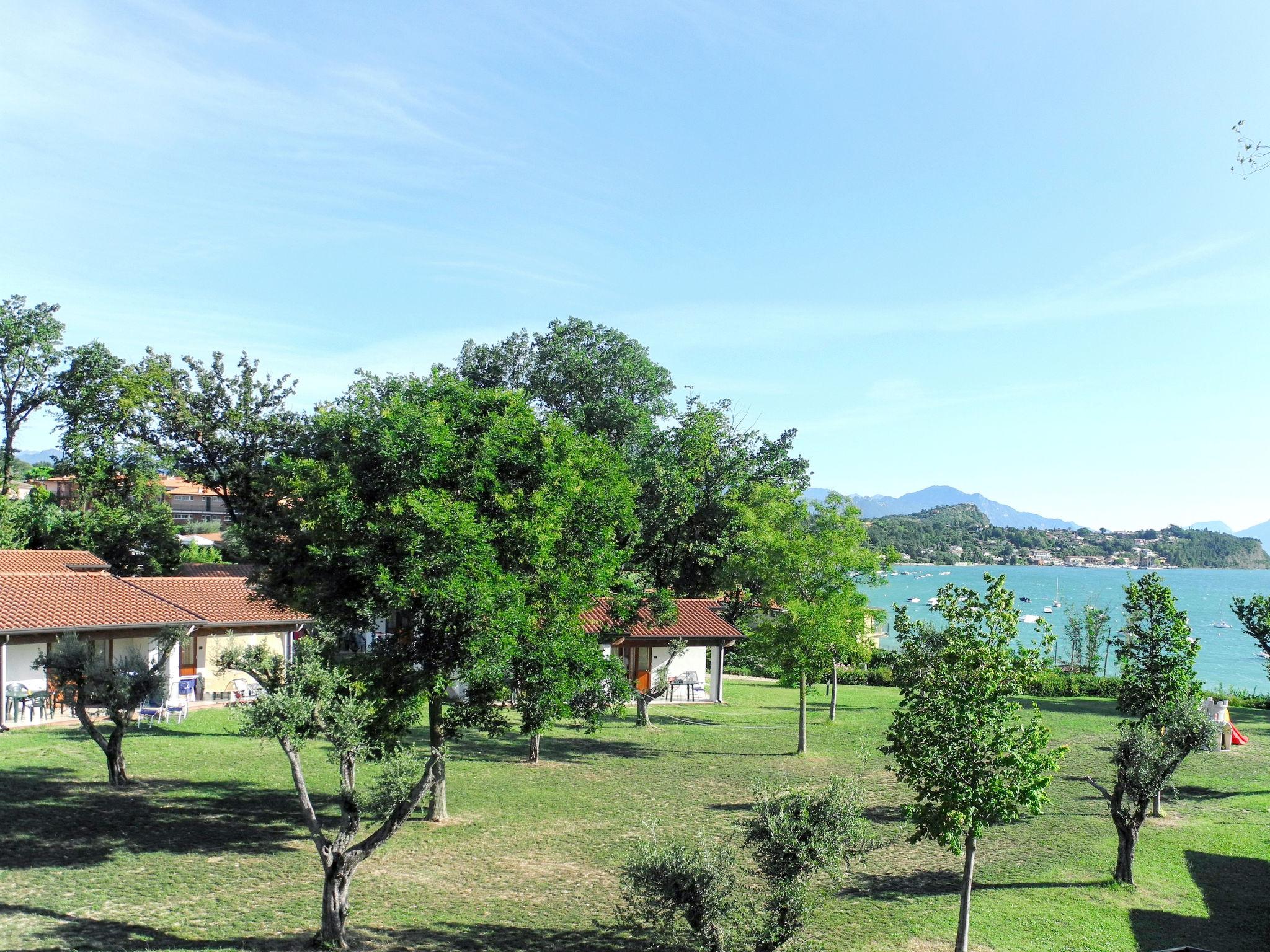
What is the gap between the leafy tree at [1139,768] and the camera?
15273mm

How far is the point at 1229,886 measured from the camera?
50.6 ft

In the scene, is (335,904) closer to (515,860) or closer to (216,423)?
(515,860)

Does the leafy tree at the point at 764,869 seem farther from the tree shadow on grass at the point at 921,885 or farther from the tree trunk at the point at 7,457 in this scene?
the tree trunk at the point at 7,457

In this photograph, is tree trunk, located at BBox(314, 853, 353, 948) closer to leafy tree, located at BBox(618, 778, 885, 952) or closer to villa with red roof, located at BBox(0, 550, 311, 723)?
leafy tree, located at BBox(618, 778, 885, 952)

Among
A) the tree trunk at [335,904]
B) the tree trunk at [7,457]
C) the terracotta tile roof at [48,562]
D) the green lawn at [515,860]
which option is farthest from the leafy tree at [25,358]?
the tree trunk at [335,904]

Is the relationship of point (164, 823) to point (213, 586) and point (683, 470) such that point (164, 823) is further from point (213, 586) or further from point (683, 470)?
point (683, 470)

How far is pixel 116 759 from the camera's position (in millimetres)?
18594

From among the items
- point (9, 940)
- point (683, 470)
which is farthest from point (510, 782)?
point (683, 470)

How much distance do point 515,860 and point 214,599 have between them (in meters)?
21.5

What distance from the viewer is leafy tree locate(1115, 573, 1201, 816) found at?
15.6 meters

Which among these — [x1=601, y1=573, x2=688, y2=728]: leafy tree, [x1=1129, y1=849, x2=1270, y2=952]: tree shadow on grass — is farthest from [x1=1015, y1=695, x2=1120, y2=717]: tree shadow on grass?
[x1=1129, y1=849, x2=1270, y2=952]: tree shadow on grass

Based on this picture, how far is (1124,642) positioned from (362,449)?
46.4 ft

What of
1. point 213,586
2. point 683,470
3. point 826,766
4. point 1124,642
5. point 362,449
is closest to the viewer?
point 362,449

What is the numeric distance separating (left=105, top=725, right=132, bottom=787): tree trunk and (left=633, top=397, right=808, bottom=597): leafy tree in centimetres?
2703
